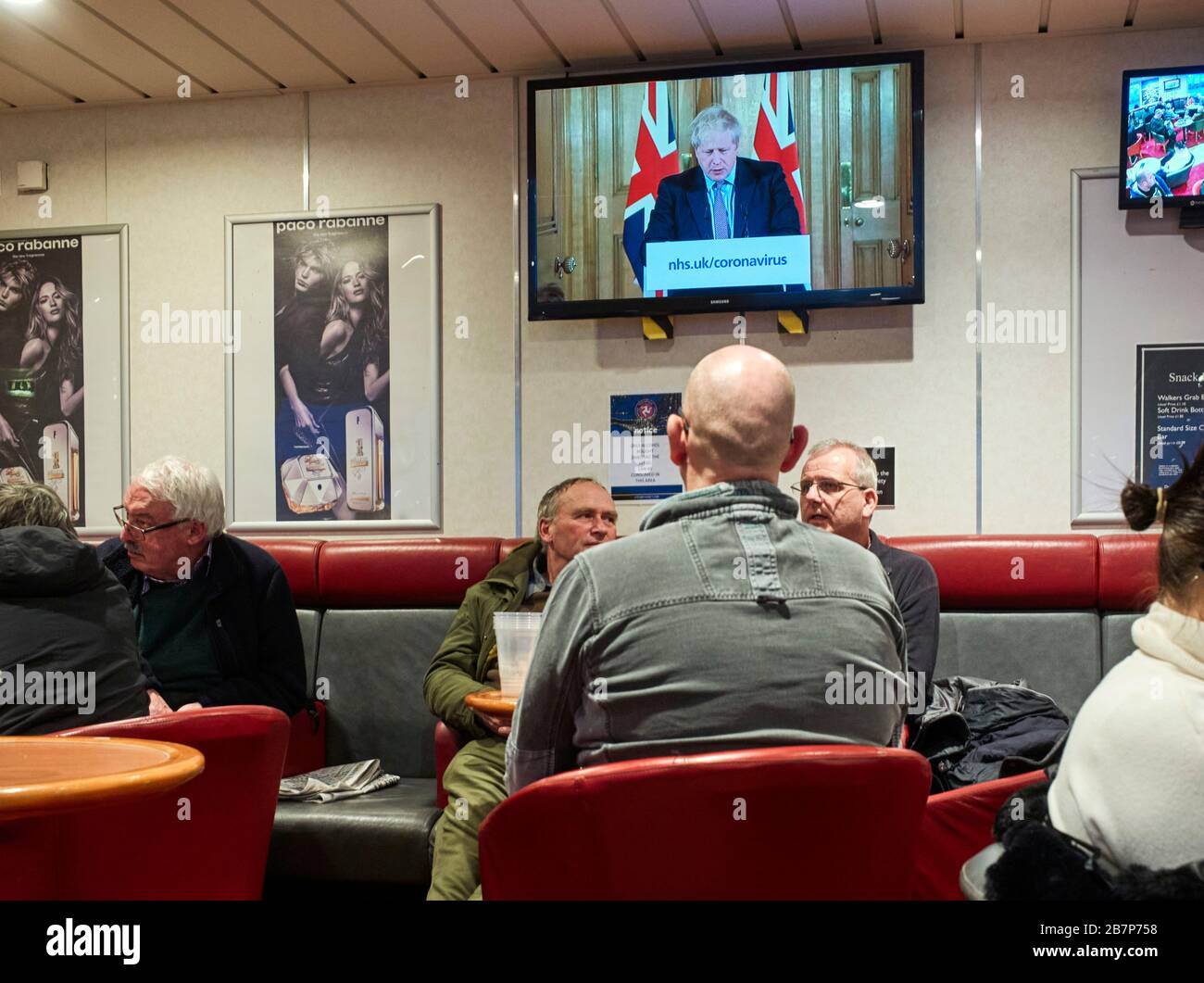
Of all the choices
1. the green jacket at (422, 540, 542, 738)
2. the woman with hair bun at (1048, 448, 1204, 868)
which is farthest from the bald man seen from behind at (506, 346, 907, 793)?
the green jacket at (422, 540, 542, 738)

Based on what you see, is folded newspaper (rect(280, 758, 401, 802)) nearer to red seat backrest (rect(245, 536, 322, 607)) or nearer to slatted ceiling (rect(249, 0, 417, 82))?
red seat backrest (rect(245, 536, 322, 607))

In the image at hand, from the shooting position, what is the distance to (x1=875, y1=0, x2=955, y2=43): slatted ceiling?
4.23m

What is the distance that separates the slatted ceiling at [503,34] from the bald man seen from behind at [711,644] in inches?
120

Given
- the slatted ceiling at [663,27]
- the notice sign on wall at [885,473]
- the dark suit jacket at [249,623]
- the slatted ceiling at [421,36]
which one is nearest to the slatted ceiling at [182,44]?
the slatted ceiling at [421,36]

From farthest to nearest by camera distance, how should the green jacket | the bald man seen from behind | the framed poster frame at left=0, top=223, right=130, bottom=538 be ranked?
the framed poster frame at left=0, top=223, right=130, bottom=538 → the green jacket → the bald man seen from behind

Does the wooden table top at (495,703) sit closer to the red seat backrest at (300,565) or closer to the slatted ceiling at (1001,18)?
the red seat backrest at (300,565)

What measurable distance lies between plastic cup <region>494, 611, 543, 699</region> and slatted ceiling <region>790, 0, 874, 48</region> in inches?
102

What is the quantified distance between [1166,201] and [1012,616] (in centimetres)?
157

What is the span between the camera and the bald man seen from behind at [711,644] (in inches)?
66.6

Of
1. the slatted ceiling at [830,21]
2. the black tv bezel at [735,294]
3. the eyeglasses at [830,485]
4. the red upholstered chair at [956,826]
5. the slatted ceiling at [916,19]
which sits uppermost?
the slatted ceiling at [830,21]

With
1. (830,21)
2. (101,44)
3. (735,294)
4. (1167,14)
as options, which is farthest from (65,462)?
(1167,14)

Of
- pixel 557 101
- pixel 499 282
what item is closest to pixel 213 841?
pixel 499 282
